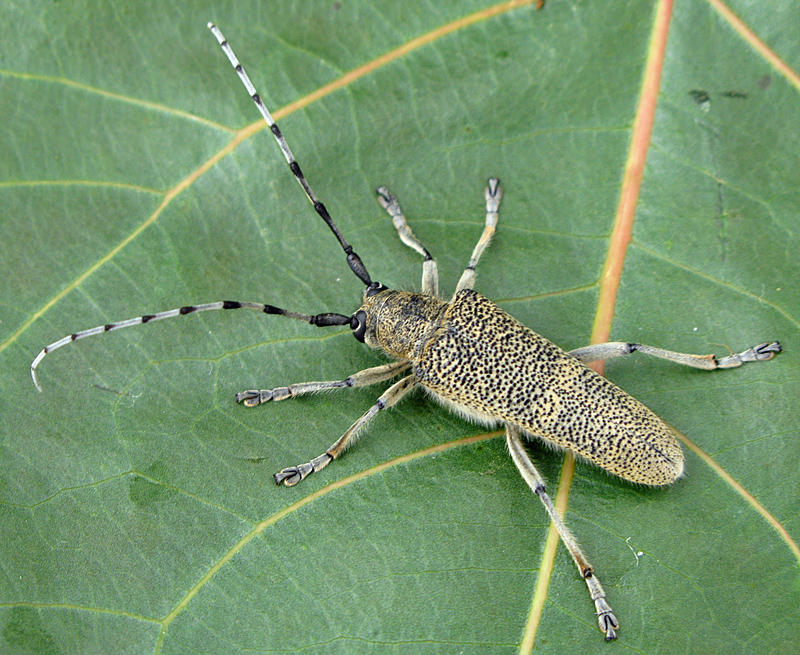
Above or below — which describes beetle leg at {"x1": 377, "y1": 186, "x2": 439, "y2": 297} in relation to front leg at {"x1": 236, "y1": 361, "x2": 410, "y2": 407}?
A: above

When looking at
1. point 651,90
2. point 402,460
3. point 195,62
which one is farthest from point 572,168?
point 195,62

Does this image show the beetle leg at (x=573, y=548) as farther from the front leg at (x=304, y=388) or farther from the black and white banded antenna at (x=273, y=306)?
the black and white banded antenna at (x=273, y=306)

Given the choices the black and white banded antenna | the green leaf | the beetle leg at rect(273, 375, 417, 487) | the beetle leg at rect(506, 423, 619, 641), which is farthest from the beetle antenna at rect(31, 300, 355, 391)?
the beetle leg at rect(506, 423, 619, 641)

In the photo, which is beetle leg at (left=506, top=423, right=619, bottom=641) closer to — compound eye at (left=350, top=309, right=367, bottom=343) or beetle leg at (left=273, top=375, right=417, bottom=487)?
beetle leg at (left=273, top=375, right=417, bottom=487)

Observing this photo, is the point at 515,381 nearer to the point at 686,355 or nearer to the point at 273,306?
the point at 686,355

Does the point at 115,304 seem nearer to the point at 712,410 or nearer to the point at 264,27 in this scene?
the point at 264,27

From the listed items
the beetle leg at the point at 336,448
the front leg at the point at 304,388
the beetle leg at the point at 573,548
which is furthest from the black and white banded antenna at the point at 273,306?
the beetle leg at the point at 573,548

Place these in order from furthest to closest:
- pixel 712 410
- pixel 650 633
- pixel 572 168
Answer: pixel 572 168 → pixel 712 410 → pixel 650 633
